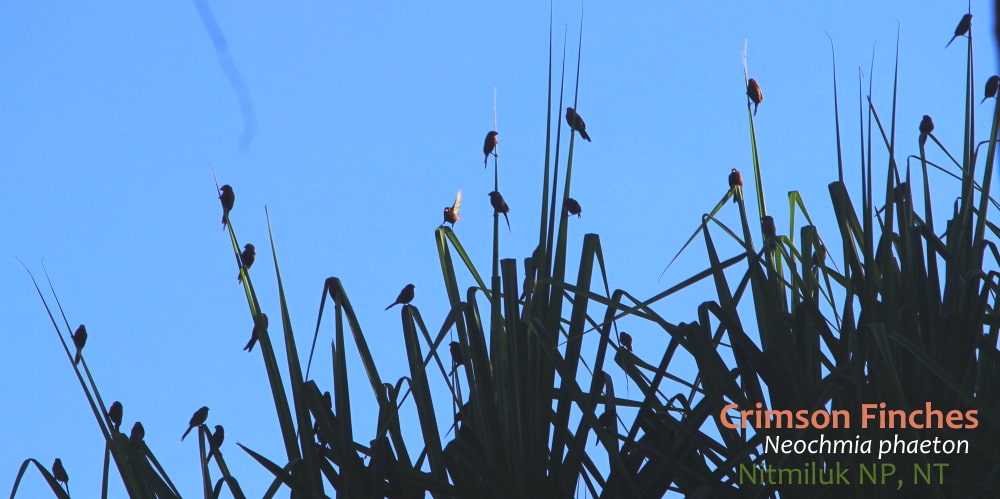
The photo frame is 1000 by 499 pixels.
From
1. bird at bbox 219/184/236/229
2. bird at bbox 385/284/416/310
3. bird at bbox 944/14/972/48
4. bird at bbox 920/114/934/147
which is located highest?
bird at bbox 944/14/972/48

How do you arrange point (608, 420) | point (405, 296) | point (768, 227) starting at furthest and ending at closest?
point (405, 296)
point (768, 227)
point (608, 420)

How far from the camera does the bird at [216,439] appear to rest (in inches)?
100

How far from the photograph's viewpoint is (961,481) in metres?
2.12

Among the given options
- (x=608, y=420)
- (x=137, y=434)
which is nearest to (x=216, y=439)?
(x=137, y=434)

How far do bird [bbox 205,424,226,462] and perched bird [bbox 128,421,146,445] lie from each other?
14 cm

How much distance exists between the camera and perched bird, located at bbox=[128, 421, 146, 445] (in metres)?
2.58

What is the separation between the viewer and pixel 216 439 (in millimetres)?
2723

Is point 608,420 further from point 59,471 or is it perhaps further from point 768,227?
point 59,471

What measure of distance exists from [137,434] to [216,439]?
0.16 m

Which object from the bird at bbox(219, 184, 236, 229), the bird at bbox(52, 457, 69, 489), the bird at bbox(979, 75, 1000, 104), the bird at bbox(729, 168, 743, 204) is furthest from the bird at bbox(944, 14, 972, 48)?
the bird at bbox(52, 457, 69, 489)

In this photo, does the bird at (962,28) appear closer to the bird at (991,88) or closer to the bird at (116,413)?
the bird at (991,88)

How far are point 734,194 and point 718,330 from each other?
51 cm

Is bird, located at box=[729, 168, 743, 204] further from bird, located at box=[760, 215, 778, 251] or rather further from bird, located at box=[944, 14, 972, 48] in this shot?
bird, located at box=[944, 14, 972, 48]

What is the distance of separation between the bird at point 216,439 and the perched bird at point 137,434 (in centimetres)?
14
